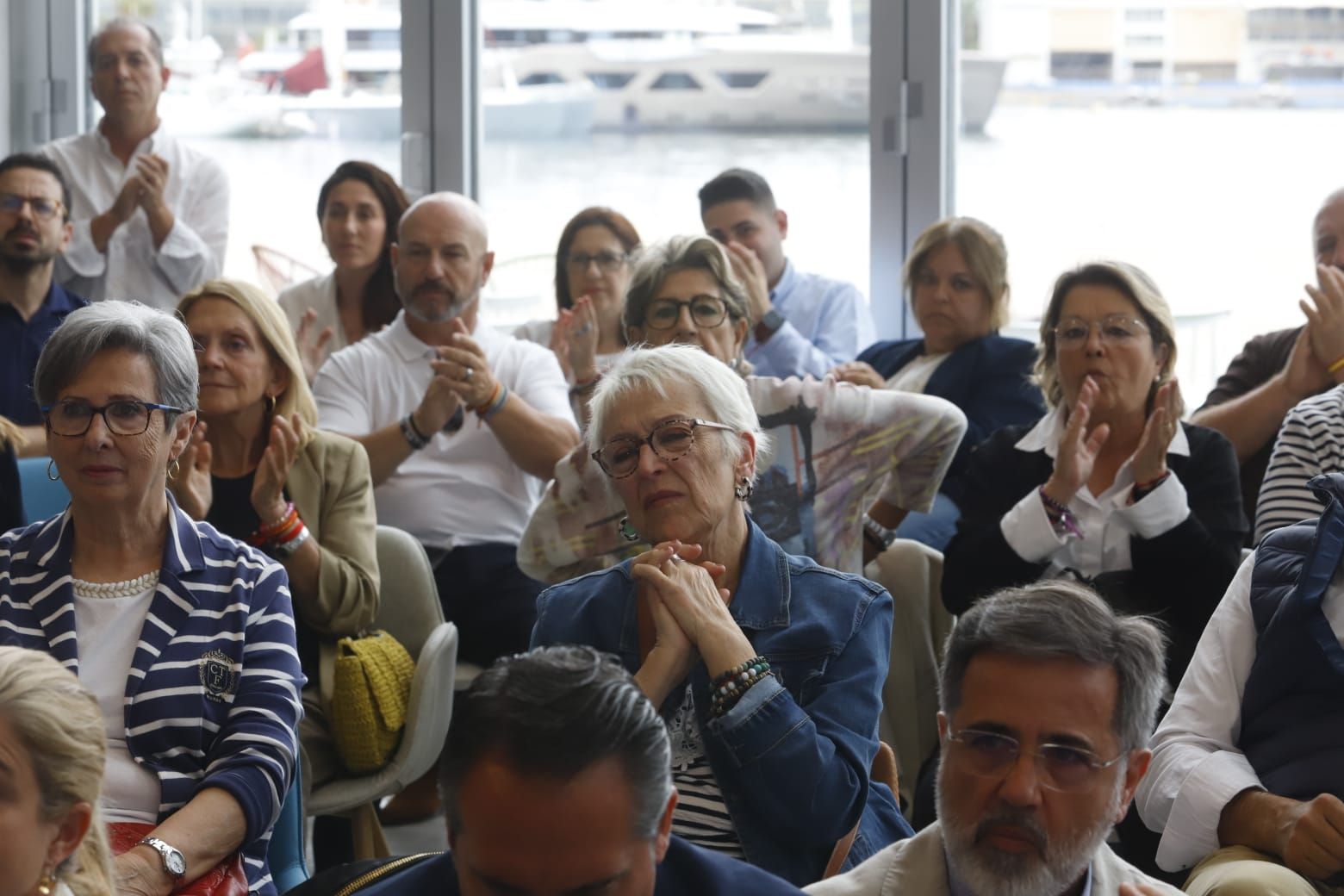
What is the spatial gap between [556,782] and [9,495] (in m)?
2.02

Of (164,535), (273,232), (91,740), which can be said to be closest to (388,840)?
(164,535)

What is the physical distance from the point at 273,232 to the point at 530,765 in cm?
472

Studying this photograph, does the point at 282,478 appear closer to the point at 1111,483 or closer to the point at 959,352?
the point at 1111,483

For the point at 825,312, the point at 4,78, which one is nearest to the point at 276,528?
the point at 825,312

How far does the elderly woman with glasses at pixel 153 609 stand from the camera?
7.10ft

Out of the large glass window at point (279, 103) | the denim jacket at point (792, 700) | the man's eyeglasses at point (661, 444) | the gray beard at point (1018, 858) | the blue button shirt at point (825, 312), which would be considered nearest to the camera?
→ the gray beard at point (1018, 858)

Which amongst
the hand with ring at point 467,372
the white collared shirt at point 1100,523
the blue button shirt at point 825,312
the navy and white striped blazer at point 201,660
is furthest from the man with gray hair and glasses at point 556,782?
the blue button shirt at point 825,312

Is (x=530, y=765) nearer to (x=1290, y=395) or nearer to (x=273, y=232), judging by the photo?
(x=1290, y=395)

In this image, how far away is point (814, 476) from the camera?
2.94m

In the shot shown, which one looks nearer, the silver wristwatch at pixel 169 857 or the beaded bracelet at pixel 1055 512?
the silver wristwatch at pixel 169 857

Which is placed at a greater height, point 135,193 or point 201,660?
point 135,193

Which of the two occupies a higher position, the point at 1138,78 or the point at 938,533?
the point at 1138,78

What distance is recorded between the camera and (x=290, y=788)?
7.75 feet

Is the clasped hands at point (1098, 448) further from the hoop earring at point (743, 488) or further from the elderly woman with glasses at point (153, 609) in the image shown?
the elderly woman with glasses at point (153, 609)
